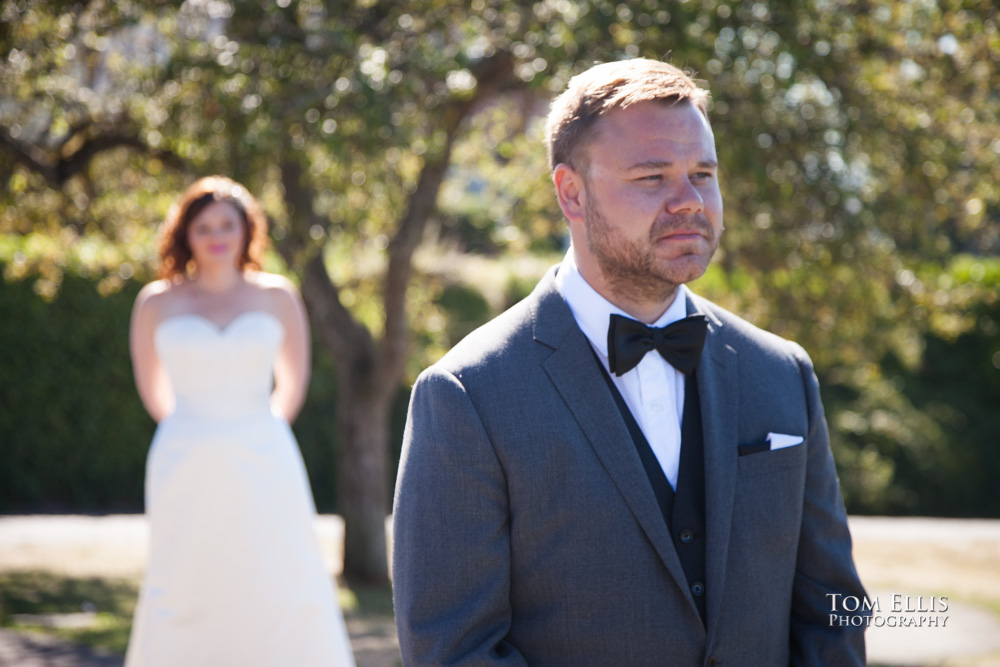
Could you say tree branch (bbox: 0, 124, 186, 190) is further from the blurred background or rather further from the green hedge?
the green hedge

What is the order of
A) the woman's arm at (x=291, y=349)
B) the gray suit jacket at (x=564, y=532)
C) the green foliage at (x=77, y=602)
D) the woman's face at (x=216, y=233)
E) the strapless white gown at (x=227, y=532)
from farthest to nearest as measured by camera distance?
1. the green foliage at (x=77, y=602)
2. the woman's arm at (x=291, y=349)
3. the woman's face at (x=216, y=233)
4. the strapless white gown at (x=227, y=532)
5. the gray suit jacket at (x=564, y=532)

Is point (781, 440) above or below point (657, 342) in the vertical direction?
below

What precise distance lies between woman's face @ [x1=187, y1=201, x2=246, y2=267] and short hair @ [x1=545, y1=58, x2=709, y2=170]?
3541 millimetres

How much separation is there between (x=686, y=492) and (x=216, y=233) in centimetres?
393

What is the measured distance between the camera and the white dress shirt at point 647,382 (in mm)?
2107

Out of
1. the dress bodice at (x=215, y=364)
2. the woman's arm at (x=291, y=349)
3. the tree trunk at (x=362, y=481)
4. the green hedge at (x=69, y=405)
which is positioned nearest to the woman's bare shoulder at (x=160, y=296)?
the dress bodice at (x=215, y=364)

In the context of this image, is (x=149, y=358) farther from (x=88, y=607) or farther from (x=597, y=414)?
(x=597, y=414)

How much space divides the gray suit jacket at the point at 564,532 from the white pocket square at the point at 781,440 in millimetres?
18

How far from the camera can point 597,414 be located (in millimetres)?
2025

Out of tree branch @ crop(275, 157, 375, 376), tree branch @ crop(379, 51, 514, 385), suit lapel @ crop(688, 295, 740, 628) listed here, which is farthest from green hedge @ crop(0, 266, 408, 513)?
suit lapel @ crop(688, 295, 740, 628)

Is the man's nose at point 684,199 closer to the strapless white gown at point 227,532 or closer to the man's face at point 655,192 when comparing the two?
the man's face at point 655,192

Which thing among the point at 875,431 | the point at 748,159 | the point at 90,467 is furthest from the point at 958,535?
the point at 90,467

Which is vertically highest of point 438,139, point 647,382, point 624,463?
point 438,139

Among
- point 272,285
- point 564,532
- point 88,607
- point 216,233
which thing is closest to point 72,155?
point 216,233
